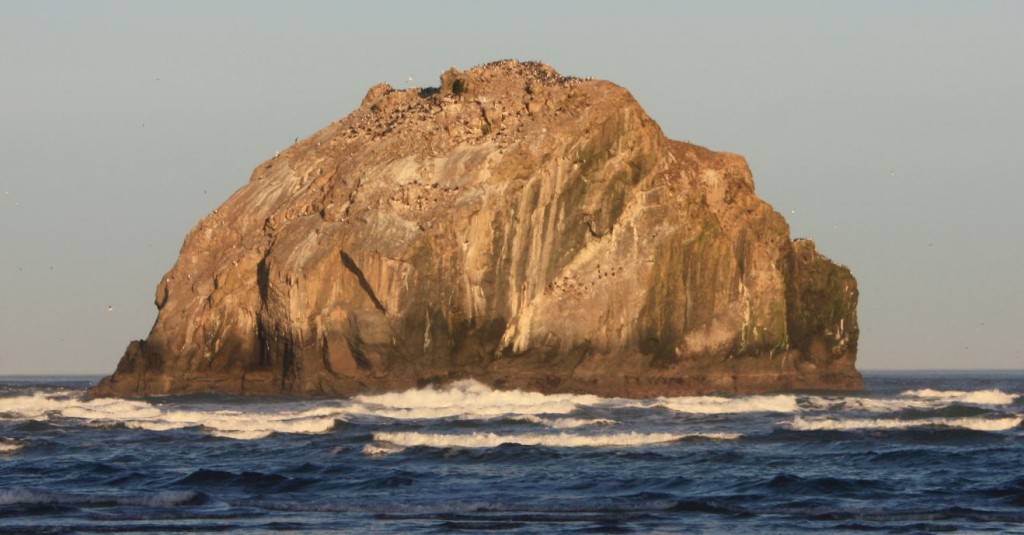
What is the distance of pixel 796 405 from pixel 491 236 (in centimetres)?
1181

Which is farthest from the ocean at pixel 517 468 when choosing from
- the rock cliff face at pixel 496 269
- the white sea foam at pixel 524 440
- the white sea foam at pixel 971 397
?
the white sea foam at pixel 971 397

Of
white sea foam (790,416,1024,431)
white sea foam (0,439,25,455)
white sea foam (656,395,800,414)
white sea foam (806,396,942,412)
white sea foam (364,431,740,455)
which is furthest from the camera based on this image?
white sea foam (806,396,942,412)

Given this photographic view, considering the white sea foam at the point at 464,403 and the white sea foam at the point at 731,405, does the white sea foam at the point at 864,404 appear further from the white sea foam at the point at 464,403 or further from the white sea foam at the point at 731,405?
the white sea foam at the point at 464,403

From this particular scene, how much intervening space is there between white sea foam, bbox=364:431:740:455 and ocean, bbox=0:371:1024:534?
3.1 inches

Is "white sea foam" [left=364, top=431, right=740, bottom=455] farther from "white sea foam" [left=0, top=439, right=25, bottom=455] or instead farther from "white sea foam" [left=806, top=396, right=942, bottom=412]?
"white sea foam" [left=806, top=396, right=942, bottom=412]

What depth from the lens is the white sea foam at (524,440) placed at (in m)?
38.3

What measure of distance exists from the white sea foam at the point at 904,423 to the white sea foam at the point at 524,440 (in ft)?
10.3

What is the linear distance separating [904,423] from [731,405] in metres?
10.1

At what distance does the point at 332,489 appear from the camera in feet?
100

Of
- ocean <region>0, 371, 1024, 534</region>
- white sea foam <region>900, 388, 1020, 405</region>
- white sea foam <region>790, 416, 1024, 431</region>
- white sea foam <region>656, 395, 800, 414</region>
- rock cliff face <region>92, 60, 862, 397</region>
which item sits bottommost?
ocean <region>0, 371, 1024, 534</region>

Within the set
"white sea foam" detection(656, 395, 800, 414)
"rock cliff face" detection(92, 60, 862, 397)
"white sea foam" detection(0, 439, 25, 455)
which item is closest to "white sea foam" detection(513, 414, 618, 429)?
"white sea foam" detection(656, 395, 800, 414)

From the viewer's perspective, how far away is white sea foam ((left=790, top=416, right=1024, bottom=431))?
41.6 meters

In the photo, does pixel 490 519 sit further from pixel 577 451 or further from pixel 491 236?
pixel 491 236

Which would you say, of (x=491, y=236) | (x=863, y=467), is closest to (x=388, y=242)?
(x=491, y=236)
